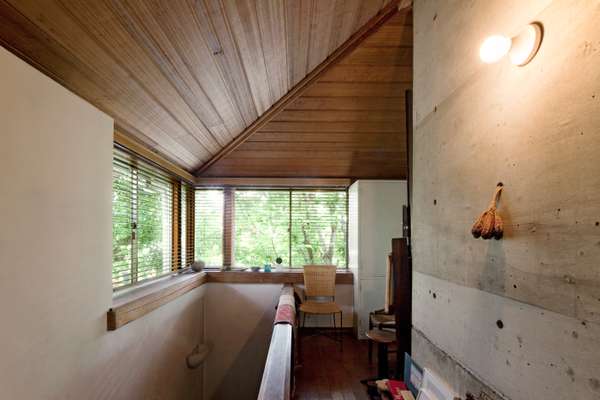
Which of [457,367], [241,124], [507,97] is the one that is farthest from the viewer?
[241,124]

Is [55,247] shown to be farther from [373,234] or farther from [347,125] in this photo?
[373,234]

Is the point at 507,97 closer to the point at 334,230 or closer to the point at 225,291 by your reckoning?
the point at 334,230

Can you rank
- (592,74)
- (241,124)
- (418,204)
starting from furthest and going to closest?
(241,124) < (418,204) < (592,74)

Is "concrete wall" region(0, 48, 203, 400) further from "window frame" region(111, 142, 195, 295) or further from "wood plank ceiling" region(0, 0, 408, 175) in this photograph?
"window frame" region(111, 142, 195, 295)

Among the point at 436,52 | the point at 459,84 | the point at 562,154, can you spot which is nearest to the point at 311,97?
the point at 436,52

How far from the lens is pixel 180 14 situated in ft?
5.29

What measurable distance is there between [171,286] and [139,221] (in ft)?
2.22

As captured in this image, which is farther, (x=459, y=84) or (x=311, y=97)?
(x=311, y=97)

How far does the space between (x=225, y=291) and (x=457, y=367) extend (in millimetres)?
3247

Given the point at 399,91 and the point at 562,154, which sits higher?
the point at 399,91

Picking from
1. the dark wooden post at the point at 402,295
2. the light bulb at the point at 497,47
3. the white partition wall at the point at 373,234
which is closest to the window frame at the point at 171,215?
the dark wooden post at the point at 402,295

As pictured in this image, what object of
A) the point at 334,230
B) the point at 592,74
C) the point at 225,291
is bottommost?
the point at 225,291

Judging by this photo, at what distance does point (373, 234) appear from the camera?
3814 mm

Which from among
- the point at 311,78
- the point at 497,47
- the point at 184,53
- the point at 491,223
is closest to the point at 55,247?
the point at 184,53
